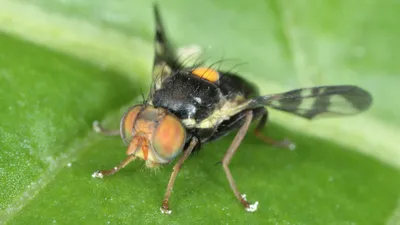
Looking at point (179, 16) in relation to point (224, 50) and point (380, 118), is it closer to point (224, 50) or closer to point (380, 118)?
point (224, 50)

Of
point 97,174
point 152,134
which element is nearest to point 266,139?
point 152,134

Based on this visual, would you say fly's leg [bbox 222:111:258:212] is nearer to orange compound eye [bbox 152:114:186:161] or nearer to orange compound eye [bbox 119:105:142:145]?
orange compound eye [bbox 152:114:186:161]

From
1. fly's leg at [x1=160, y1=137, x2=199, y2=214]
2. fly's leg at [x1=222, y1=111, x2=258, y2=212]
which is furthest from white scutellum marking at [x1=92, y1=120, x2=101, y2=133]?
fly's leg at [x1=222, y1=111, x2=258, y2=212]

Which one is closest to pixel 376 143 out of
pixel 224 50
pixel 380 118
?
pixel 380 118

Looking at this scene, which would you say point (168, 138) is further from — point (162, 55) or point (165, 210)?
point (162, 55)

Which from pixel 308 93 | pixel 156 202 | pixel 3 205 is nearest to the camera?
pixel 3 205

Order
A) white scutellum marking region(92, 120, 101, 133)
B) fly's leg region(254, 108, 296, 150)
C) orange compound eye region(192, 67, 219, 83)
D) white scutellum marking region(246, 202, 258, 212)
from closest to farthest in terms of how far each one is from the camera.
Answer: white scutellum marking region(246, 202, 258, 212) → white scutellum marking region(92, 120, 101, 133) → orange compound eye region(192, 67, 219, 83) → fly's leg region(254, 108, 296, 150)
